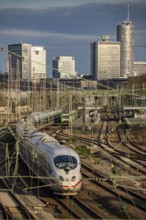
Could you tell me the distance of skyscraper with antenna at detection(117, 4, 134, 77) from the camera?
154938 millimetres

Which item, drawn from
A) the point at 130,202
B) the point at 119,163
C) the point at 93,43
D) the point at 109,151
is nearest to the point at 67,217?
the point at 130,202

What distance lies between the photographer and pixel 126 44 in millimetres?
171750

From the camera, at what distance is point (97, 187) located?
1162cm

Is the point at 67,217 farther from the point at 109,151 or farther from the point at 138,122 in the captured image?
the point at 138,122

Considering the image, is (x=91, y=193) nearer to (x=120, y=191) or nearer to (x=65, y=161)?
(x=120, y=191)

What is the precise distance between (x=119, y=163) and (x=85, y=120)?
13.1 meters

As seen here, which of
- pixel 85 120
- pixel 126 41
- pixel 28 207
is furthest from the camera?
pixel 126 41

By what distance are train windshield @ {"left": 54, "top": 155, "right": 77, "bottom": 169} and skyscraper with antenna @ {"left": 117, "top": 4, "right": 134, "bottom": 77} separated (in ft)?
456

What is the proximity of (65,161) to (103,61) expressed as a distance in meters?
123

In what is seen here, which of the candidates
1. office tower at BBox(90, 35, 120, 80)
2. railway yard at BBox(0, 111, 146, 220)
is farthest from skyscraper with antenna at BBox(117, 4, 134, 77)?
railway yard at BBox(0, 111, 146, 220)

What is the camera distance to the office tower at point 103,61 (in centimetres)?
13100

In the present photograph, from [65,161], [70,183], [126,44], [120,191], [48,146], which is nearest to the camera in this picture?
[70,183]

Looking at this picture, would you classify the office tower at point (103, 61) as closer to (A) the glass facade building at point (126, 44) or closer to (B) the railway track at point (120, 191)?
(A) the glass facade building at point (126, 44)

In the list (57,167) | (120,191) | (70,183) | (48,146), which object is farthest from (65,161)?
(120,191)
